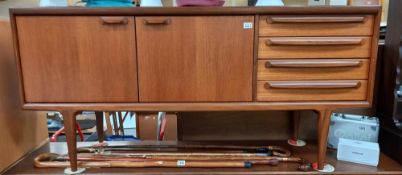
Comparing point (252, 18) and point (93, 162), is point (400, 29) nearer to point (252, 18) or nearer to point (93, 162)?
point (252, 18)

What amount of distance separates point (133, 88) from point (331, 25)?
0.64m

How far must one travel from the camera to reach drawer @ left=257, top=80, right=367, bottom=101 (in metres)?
0.88

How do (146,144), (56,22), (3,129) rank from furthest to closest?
(146,144), (3,129), (56,22)

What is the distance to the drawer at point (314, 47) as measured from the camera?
85 centimetres

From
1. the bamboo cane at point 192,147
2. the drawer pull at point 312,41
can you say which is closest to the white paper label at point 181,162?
the bamboo cane at point 192,147

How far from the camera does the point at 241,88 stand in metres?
0.88

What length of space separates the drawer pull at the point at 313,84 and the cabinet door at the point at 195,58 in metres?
0.09

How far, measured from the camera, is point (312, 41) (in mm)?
852

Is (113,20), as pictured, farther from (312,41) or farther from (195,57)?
(312,41)

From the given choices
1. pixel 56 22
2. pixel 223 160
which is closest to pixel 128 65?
pixel 56 22

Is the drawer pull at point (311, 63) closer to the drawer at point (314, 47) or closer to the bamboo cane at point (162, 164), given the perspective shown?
the drawer at point (314, 47)

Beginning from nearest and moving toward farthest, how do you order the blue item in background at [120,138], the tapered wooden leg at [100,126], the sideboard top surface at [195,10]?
the sideboard top surface at [195,10]
the tapered wooden leg at [100,126]
the blue item in background at [120,138]

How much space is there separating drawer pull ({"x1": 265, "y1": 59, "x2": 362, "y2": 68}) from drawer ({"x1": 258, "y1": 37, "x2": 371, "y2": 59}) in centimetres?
2

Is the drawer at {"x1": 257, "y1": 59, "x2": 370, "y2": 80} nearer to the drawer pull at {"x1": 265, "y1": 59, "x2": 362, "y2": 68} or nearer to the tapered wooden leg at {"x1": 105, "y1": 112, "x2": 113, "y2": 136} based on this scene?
the drawer pull at {"x1": 265, "y1": 59, "x2": 362, "y2": 68}
